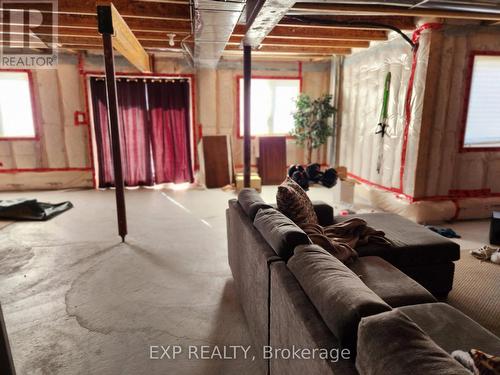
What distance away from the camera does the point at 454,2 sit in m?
2.75

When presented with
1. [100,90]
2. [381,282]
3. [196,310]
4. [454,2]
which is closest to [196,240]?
[196,310]

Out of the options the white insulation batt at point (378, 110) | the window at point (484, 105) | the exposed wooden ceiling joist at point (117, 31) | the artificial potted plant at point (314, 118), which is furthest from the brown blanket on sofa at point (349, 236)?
the artificial potted plant at point (314, 118)

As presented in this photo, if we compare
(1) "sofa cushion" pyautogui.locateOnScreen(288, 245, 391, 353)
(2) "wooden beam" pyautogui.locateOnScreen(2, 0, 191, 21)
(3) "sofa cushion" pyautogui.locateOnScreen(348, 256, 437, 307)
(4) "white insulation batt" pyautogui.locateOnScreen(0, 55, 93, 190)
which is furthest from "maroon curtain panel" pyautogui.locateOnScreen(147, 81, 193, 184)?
(1) "sofa cushion" pyautogui.locateOnScreen(288, 245, 391, 353)

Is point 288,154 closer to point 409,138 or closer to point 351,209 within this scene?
point 351,209

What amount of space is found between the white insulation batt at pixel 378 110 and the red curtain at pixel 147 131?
2998 mm

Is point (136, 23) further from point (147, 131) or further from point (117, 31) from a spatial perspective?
point (147, 131)

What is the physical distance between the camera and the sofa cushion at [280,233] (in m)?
1.66

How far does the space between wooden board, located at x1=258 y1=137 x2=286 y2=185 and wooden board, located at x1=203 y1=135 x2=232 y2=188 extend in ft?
2.27

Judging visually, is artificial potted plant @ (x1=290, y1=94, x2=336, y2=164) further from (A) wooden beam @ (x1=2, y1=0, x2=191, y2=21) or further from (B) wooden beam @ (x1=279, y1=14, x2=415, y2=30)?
(A) wooden beam @ (x1=2, y1=0, x2=191, y2=21)

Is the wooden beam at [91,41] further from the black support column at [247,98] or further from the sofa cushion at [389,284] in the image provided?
the sofa cushion at [389,284]

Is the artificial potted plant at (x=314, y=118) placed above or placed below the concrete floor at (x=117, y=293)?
above

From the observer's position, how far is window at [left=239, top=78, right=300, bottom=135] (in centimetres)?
657

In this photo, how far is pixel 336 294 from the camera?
46.1 inches

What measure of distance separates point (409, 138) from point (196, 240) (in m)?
3.00
